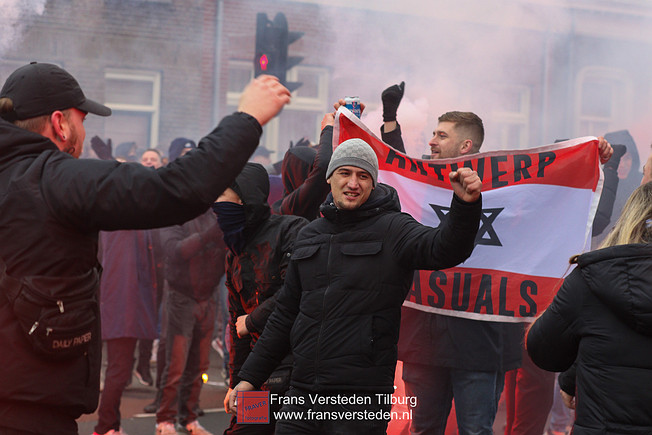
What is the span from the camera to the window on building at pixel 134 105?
13.4m

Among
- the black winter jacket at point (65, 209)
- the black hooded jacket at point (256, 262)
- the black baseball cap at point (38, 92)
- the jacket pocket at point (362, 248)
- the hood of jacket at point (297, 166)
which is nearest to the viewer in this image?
the black winter jacket at point (65, 209)

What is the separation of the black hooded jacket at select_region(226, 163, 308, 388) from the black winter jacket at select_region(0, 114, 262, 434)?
5.02ft

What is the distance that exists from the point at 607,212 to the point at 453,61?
28.2 feet

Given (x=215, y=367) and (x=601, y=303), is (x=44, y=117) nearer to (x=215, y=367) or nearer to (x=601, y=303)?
(x=601, y=303)

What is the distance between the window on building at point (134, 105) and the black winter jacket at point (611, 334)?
37.4 ft

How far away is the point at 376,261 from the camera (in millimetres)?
3260

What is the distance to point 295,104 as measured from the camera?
559 inches

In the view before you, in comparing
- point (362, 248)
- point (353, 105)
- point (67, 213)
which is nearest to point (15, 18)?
point (353, 105)

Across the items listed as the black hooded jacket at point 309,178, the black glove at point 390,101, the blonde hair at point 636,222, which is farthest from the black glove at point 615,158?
the blonde hair at point 636,222

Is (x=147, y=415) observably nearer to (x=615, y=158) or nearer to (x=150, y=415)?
(x=150, y=415)

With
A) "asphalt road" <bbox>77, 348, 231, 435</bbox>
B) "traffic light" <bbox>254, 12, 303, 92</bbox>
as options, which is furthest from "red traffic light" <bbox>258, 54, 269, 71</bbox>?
"asphalt road" <bbox>77, 348, 231, 435</bbox>

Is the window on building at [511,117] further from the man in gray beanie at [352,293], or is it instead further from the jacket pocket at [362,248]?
the jacket pocket at [362,248]

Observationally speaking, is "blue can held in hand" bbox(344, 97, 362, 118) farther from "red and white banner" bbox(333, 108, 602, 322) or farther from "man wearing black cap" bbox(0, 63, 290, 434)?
"man wearing black cap" bbox(0, 63, 290, 434)

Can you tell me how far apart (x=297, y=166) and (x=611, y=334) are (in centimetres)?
262
